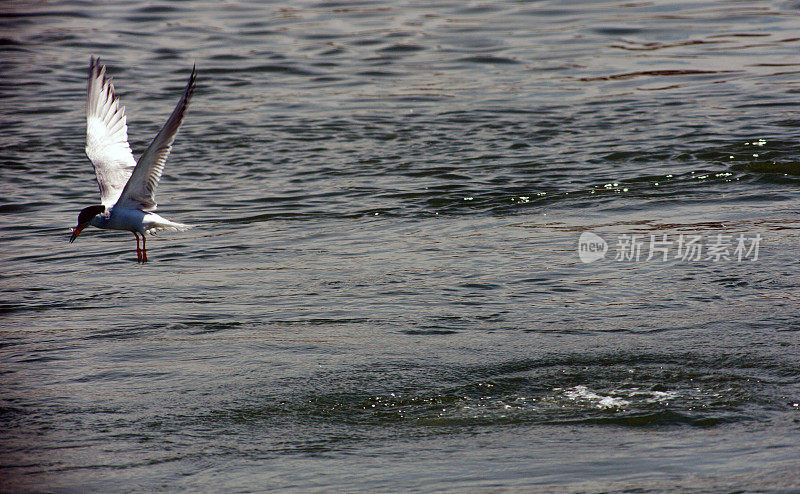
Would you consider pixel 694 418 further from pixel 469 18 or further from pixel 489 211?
pixel 469 18

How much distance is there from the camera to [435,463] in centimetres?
396

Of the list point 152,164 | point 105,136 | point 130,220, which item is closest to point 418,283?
point 152,164

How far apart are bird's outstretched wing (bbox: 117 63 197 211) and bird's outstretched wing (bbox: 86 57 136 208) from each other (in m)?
0.56

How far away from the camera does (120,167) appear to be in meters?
7.32

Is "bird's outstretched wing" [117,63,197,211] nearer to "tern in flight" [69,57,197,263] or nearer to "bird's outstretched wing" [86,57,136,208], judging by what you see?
"tern in flight" [69,57,197,263]

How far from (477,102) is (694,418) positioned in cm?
779

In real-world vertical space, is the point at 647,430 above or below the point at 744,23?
below

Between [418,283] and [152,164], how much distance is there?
1719 mm

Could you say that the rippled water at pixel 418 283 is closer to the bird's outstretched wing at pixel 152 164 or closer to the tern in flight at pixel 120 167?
the tern in flight at pixel 120 167

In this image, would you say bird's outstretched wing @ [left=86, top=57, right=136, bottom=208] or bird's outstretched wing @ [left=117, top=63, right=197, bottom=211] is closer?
bird's outstretched wing @ [left=117, top=63, right=197, bottom=211]

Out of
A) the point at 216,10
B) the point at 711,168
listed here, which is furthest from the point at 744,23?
the point at 216,10

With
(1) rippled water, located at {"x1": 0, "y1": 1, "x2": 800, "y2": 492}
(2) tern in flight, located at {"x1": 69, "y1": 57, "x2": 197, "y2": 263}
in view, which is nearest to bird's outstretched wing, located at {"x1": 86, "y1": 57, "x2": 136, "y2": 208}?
(2) tern in flight, located at {"x1": 69, "y1": 57, "x2": 197, "y2": 263}

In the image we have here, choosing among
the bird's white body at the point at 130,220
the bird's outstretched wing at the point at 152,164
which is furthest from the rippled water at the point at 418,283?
the bird's outstretched wing at the point at 152,164

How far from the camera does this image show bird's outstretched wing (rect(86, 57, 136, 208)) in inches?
285
